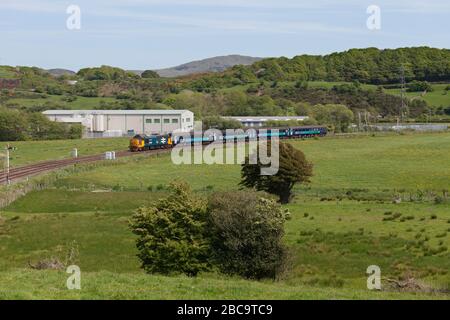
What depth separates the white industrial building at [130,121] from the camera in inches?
5305

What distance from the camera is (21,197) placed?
187 ft

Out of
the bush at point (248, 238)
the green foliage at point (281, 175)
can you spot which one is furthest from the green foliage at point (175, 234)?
the green foliage at point (281, 175)

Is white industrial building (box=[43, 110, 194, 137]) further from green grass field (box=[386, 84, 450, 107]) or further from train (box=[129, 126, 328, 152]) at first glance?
green grass field (box=[386, 84, 450, 107])

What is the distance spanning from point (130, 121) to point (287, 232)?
99967 mm

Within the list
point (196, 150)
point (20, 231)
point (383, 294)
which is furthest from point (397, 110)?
point (383, 294)

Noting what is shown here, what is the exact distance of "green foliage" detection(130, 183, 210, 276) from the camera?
94.4 ft

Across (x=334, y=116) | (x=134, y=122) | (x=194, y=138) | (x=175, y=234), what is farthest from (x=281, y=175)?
(x=334, y=116)

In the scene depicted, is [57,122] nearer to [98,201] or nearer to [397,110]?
[98,201]

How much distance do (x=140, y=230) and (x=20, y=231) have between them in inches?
621

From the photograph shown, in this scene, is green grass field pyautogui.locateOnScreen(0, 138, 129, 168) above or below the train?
below

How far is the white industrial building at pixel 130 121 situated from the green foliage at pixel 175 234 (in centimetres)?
→ 10137

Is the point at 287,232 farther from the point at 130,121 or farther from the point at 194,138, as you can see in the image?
the point at 130,121

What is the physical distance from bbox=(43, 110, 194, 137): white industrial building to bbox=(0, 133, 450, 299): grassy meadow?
51.7m

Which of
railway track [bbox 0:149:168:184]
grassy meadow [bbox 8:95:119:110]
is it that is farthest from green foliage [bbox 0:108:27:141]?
grassy meadow [bbox 8:95:119:110]
